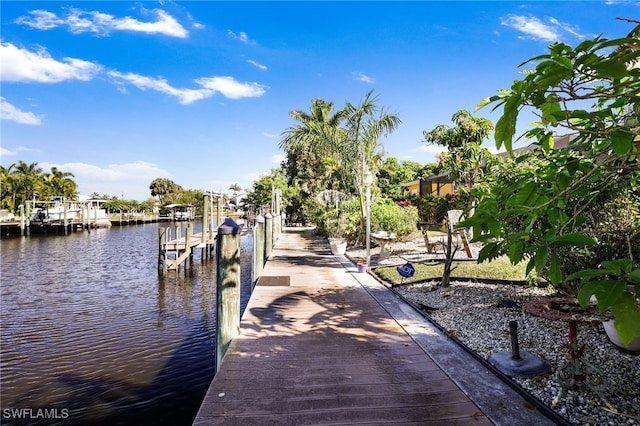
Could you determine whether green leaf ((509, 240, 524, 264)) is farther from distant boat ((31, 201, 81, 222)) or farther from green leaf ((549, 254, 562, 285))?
distant boat ((31, 201, 81, 222))

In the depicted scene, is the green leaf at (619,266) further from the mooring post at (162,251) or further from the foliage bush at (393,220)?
the mooring post at (162,251)

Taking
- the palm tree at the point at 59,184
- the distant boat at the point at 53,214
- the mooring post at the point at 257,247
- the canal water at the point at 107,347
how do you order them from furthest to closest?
1. the palm tree at the point at 59,184
2. the distant boat at the point at 53,214
3. the mooring post at the point at 257,247
4. the canal water at the point at 107,347

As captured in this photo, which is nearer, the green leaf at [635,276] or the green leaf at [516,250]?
the green leaf at [635,276]

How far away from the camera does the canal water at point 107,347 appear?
5262 mm

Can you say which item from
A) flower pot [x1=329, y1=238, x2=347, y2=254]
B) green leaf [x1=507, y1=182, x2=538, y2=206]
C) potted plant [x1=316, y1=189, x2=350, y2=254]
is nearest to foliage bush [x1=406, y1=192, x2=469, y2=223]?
potted plant [x1=316, y1=189, x2=350, y2=254]

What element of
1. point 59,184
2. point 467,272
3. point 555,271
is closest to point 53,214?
point 59,184

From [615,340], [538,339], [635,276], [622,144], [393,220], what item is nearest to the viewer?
[635,276]

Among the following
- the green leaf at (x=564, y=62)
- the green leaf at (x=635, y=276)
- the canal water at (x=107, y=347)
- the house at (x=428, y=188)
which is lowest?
the canal water at (x=107, y=347)

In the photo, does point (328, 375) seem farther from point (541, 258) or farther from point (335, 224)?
point (335, 224)

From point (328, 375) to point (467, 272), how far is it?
6.14 m

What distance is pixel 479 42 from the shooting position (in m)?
10.0

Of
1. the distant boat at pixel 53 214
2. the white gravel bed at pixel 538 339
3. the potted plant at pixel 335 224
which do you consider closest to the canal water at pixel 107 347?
the potted plant at pixel 335 224

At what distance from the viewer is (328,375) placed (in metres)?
→ 3.71

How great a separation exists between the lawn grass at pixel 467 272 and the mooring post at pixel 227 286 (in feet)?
14.7
